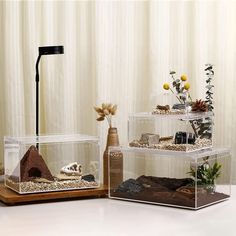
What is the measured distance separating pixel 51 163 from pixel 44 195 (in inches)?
6.2

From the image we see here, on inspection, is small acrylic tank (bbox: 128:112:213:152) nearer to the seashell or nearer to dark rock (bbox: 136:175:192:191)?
dark rock (bbox: 136:175:192:191)

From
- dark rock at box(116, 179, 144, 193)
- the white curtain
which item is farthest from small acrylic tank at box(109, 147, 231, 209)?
the white curtain

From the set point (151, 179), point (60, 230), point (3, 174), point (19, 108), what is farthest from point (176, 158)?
point (19, 108)

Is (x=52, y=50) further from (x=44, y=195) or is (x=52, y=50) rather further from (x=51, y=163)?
(x=44, y=195)

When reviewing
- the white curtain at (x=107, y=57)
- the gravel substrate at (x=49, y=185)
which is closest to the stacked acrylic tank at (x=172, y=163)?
the gravel substrate at (x=49, y=185)

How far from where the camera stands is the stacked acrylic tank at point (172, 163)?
1.94 m

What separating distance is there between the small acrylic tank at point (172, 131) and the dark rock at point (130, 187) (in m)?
0.13

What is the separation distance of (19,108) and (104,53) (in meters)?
0.46

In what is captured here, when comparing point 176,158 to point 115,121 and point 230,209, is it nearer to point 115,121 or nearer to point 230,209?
point 230,209

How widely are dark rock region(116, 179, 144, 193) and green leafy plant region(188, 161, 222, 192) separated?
204mm

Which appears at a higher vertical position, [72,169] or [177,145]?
[177,145]

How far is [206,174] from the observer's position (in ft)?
6.47

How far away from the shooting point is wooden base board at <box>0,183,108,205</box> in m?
1.97

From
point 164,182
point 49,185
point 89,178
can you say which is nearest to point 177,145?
point 164,182
